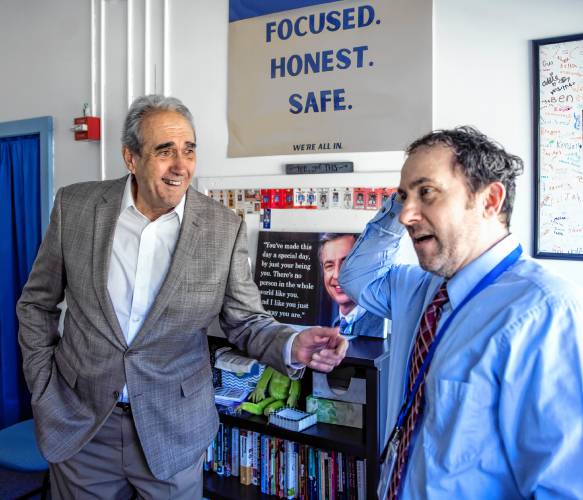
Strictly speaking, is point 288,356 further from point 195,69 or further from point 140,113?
point 195,69

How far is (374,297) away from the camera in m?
1.67

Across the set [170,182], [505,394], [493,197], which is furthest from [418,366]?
[170,182]

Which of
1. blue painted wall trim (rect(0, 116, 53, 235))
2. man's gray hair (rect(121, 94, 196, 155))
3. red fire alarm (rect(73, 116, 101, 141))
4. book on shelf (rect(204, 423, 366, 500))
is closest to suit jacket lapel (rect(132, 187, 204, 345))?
man's gray hair (rect(121, 94, 196, 155))

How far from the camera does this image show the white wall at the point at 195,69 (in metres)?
2.10

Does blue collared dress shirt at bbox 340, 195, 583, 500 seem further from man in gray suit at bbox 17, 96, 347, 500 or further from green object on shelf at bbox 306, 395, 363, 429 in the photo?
green object on shelf at bbox 306, 395, 363, 429

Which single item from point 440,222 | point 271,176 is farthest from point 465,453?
point 271,176

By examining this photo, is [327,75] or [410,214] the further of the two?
[327,75]

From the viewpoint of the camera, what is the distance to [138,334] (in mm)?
1693

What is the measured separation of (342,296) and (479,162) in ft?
4.21

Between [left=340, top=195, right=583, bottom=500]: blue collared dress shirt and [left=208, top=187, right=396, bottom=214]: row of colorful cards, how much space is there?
45.4 inches

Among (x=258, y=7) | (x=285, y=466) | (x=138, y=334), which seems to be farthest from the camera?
(x=258, y=7)

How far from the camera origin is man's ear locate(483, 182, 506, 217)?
1.23 metres

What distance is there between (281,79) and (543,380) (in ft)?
6.57

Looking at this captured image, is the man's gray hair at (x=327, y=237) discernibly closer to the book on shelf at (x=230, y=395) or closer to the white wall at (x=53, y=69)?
the book on shelf at (x=230, y=395)
